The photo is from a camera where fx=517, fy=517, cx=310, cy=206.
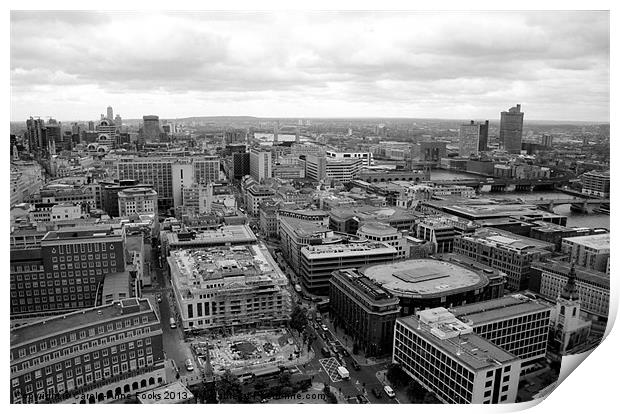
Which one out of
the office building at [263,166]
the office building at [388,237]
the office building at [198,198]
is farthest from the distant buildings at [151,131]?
the office building at [388,237]

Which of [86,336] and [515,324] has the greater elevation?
[86,336]

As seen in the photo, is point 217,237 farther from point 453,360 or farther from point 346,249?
point 453,360

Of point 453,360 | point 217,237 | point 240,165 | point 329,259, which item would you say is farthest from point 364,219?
point 240,165

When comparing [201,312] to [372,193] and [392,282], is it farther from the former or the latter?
[372,193]

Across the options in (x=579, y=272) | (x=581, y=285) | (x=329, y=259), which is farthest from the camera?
(x=329, y=259)

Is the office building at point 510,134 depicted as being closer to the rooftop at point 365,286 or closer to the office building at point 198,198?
the office building at point 198,198

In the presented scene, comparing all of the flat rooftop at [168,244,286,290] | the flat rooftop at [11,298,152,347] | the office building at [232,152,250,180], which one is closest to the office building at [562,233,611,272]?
the flat rooftop at [168,244,286,290]
